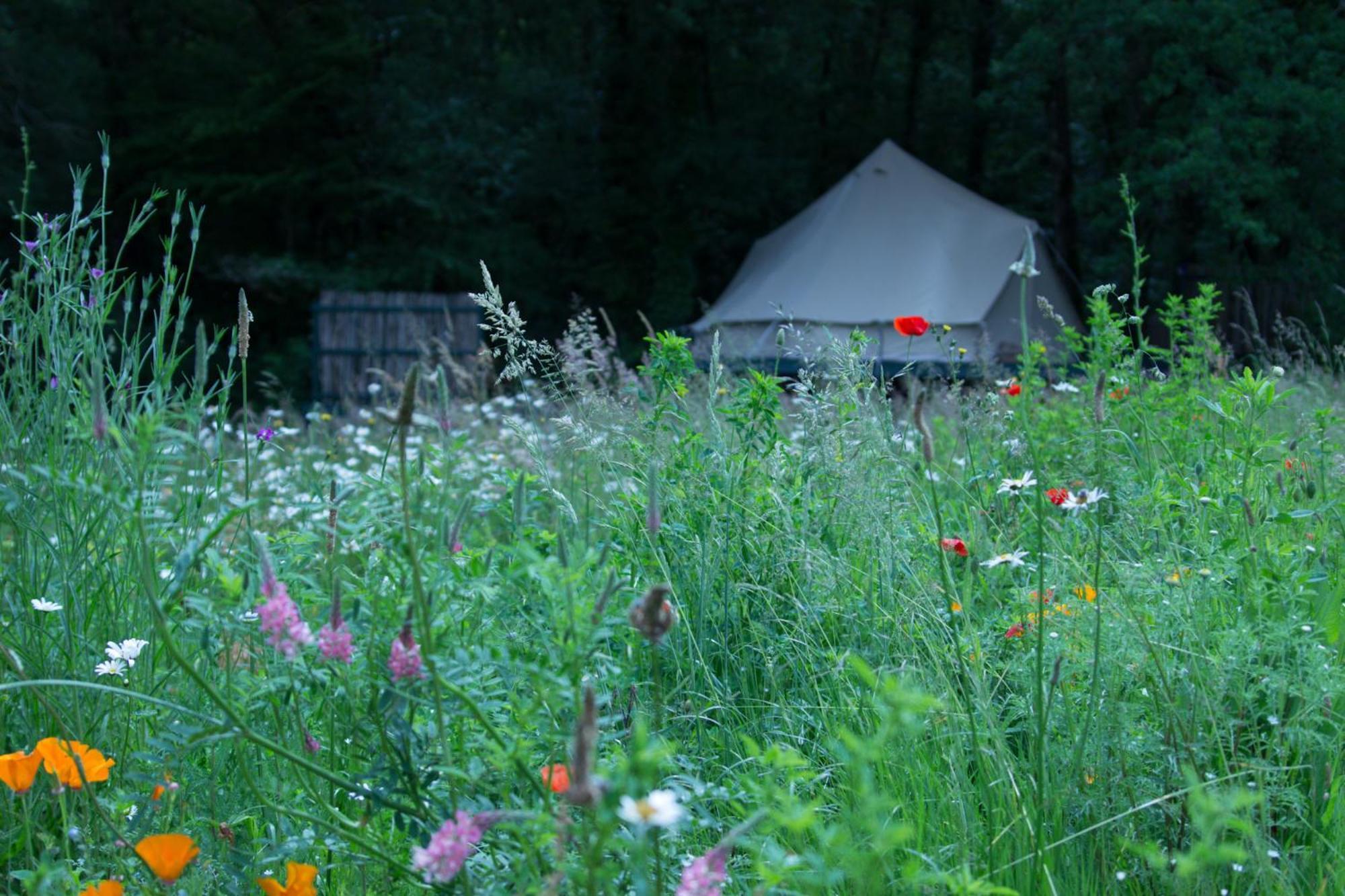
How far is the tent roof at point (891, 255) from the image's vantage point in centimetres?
1243

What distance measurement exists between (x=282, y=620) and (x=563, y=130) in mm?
17030

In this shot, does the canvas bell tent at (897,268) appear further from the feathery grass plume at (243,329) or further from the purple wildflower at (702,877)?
the purple wildflower at (702,877)

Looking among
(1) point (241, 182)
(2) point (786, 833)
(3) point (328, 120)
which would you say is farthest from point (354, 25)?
(2) point (786, 833)

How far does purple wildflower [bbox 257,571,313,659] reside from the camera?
3.65ft

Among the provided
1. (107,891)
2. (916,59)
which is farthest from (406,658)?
(916,59)

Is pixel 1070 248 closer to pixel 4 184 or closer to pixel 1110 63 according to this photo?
pixel 1110 63

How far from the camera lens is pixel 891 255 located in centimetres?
1288

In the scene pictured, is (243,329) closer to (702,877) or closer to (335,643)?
(335,643)

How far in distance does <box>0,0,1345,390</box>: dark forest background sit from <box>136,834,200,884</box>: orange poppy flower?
543 inches

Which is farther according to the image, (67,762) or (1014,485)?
(1014,485)

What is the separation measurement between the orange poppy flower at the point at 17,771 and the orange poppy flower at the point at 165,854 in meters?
0.28

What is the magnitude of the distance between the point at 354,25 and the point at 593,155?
376 centimetres

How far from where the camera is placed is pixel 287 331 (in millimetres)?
16812

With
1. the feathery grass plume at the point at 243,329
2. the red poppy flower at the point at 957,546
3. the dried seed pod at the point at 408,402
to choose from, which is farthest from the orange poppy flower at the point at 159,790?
the red poppy flower at the point at 957,546
